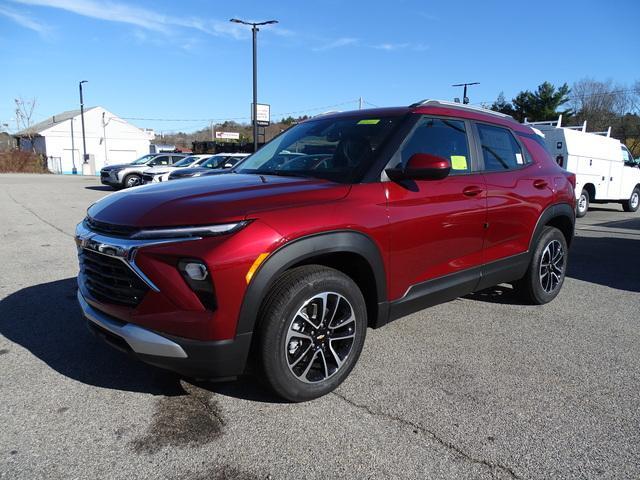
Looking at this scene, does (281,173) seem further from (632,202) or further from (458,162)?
(632,202)

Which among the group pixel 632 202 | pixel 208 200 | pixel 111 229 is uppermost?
pixel 208 200

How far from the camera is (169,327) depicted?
243 cm

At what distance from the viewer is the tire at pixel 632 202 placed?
15578mm

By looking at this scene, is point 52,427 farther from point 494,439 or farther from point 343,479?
point 494,439

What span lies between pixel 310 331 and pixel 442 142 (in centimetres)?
187

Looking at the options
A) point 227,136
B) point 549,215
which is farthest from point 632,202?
point 227,136

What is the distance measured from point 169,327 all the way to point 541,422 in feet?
7.11

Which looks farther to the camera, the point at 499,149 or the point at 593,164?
the point at 593,164

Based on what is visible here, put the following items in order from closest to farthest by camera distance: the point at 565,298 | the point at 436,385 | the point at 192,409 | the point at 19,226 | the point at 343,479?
1. the point at 343,479
2. the point at 192,409
3. the point at 436,385
4. the point at 565,298
5. the point at 19,226

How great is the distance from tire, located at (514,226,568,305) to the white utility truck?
7.69 meters

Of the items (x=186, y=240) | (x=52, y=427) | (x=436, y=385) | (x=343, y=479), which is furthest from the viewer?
(x=436, y=385)

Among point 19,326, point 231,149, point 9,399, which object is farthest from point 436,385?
point 231,149

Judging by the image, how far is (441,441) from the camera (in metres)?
2.50

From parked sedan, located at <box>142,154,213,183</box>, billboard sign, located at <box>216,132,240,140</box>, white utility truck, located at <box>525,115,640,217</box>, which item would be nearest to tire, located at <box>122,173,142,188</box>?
parked sedan, located at <box>142,154,213,183</box>
